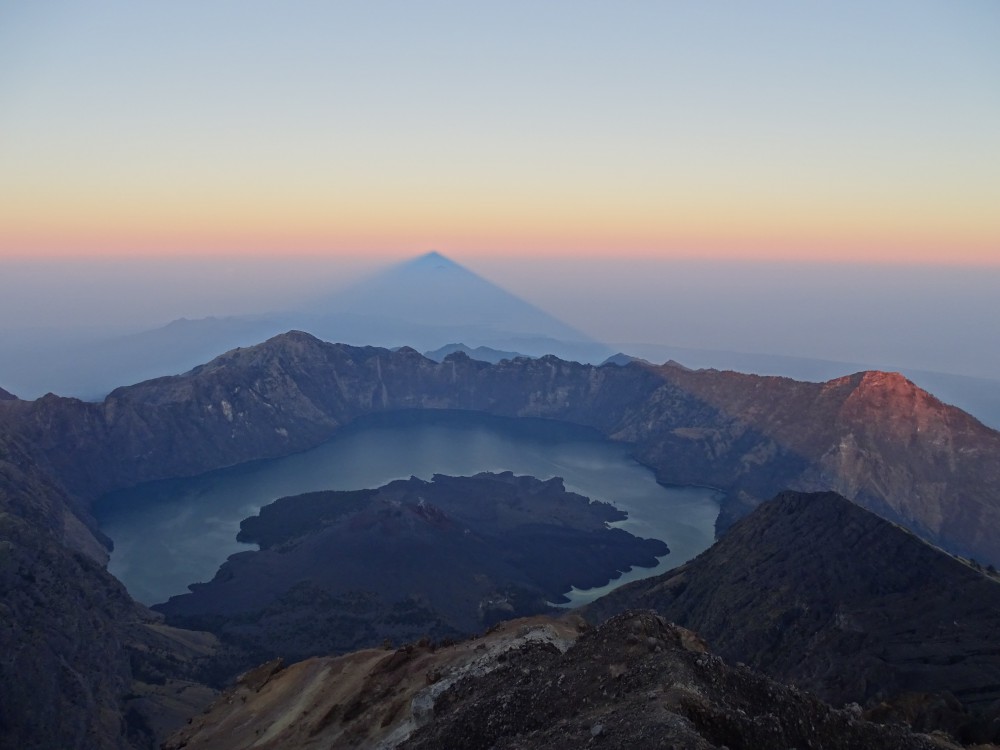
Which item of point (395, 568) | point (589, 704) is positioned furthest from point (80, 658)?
point (589, 704)

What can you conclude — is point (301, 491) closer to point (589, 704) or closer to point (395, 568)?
point (395, 568)

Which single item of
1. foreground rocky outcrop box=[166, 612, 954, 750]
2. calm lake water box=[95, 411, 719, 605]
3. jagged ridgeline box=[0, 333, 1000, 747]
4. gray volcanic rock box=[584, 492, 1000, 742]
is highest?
foreground rocky outcrop box=[166, 612, 954, 750]

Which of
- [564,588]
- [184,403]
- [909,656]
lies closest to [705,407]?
[564,588]

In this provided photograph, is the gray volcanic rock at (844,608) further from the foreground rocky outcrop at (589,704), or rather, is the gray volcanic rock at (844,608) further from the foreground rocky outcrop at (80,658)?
the foreground rocky outcrop at (80,658)

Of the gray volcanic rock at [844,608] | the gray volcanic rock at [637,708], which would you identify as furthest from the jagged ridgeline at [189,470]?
the gray volcanic rock at [637,708]

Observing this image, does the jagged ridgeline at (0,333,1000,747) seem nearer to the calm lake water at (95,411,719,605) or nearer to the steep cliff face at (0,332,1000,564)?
the steep cliff face at (0,332,1000,564)

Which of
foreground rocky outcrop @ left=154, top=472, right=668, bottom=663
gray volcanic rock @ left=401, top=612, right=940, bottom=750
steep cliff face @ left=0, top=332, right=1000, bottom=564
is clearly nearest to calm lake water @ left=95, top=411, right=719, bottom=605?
foreground rocky outcrop @ left=154, top=472, right=668, bottom=663
